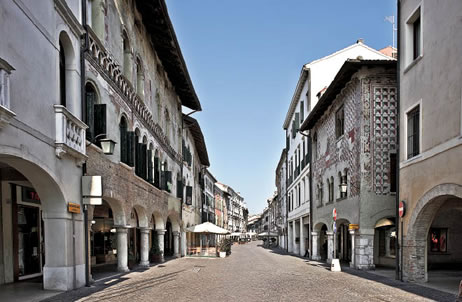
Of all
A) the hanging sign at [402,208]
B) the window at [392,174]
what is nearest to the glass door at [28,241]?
the hanging sign at [402,208]

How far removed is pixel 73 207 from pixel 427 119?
10610 millimetres

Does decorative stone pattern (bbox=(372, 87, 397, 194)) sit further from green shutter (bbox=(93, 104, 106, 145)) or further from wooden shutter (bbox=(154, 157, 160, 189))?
green shutter (bbox=(93, 104, 106, 145))

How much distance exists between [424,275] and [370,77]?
8.51 metres

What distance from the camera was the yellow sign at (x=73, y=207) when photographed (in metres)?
10.5

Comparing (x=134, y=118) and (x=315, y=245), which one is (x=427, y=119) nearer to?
(x=134, y=118)

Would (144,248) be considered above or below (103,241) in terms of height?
above

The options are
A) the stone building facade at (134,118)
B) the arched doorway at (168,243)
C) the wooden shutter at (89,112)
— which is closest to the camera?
the wooden shutter at (89,112)

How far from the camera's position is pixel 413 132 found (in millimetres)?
14367

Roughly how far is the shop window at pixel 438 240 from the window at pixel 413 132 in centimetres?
729

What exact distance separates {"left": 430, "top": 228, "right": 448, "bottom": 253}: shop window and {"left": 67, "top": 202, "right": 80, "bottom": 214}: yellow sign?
53.3 ft

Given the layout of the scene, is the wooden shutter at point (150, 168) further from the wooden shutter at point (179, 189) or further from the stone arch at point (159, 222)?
the wooden shutter at point (179, 189)

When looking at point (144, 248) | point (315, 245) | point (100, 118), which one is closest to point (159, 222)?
point (144, 248)

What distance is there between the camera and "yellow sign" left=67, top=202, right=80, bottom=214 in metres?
10.5

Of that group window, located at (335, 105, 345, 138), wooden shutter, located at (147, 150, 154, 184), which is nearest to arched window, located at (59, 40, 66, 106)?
wooden shutter, located at (147, 150, 154, 184)
